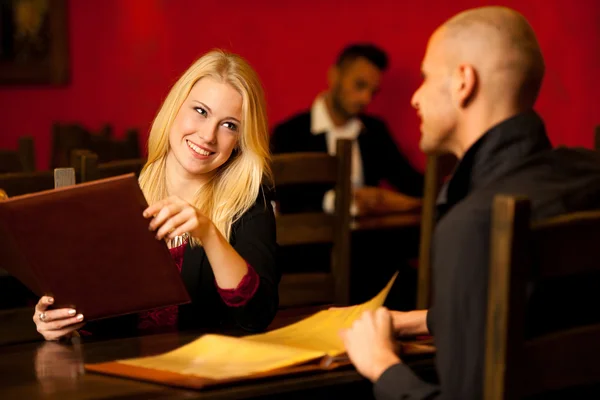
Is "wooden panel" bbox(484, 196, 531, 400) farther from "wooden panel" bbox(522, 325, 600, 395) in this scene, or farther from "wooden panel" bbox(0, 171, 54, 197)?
"wooden panel" bbox(0, 171, 54, 197)

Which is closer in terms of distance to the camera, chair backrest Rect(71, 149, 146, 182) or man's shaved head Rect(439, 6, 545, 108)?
man's shaved head Rect(439, 6, 545, 108)

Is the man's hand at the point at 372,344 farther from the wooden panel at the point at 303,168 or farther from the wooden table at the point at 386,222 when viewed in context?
the wooden table at the point at 386,222

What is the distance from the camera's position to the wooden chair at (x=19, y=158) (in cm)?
315

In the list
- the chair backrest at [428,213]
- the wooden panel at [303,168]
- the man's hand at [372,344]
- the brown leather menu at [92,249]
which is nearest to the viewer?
the man's hand at [372,344]

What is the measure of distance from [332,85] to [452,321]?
3697mm

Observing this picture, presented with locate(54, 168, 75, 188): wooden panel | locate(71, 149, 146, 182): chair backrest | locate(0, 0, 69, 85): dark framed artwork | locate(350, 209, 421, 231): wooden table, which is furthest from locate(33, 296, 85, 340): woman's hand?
locate(0, 0, 69, 85): dark framed artwork

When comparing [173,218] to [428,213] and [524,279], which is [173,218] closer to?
[524,279]

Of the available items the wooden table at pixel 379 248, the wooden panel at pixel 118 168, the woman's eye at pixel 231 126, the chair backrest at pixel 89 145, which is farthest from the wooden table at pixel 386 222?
the woman's eye at pixel 231 126

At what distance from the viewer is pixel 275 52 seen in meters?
5.62

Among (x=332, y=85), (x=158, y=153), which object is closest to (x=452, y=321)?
(x=158, y=153)

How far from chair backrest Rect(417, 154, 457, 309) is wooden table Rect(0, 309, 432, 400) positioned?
1578 millimetres

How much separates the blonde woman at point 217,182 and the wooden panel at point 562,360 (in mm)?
723

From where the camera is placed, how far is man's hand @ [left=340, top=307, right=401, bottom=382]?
60.0 inches

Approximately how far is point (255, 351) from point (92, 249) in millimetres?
312
